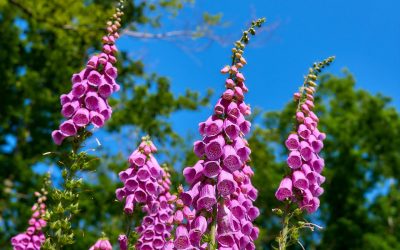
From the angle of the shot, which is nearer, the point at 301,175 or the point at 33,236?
the point at 301,175

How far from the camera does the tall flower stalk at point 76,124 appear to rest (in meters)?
4.90

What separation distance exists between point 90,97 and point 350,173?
2643 cm

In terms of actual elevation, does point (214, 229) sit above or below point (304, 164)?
below

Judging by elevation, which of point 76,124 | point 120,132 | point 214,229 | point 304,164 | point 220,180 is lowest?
point 214,229

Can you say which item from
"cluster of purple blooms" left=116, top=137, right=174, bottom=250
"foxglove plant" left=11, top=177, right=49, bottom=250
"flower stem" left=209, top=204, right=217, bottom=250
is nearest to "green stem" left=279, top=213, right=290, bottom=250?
"flower stem" left=209, top=204, right=217, bottom=250

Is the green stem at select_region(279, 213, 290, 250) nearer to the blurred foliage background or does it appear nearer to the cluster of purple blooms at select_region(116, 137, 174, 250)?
the cluster of purple blooms at select_region(116, 137, 174, 250)

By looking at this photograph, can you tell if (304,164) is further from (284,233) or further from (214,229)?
(214,229)

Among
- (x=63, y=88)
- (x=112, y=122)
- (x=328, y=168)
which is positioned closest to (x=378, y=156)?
(x=328, y=168)

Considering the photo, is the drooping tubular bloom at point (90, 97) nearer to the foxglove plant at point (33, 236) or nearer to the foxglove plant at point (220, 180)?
the foxglove plant at point (220, 180)

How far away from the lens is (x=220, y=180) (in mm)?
4012

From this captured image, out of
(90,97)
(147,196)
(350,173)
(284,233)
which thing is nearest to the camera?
(284,233)

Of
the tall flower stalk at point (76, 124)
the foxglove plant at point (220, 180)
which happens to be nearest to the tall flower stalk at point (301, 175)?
the foxglove plant at point (220, 180)

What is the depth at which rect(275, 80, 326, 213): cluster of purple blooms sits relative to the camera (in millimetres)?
5023

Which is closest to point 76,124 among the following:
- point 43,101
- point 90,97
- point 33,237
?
point 90,97
